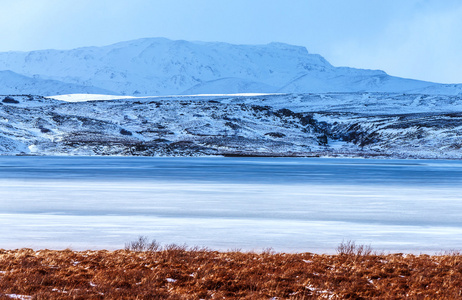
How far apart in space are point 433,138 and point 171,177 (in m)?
75.7

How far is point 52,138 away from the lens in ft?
355

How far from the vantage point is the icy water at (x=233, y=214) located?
58.4 feet

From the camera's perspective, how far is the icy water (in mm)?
17797

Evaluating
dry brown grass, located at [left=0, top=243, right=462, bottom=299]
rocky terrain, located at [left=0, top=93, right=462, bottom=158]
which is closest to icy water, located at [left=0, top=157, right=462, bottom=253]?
dry brown grass, located at [left=0, top=243, right=462, bottom=299]

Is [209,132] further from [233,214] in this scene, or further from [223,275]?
[223,275]

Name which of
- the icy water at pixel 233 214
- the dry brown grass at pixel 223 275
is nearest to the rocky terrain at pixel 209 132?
the icy water at pixel 233 214

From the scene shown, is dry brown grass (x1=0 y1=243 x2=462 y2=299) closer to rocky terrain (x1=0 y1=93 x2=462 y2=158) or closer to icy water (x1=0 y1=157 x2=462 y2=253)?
icy water (x1=0 y1=157 x2=462 y2=253)

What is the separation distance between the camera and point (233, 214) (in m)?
24.1

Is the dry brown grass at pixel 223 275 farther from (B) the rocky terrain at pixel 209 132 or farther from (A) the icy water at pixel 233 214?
(B) the rocky terrain at pixel 209 132

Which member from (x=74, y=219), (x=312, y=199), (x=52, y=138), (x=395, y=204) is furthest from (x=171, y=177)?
(x=52, y=138)

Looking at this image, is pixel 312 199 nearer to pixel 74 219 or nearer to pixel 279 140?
pixel 74 219

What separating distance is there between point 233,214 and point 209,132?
329 feet

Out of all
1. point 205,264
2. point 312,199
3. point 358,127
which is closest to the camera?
point 205,264

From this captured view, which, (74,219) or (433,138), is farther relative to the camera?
(433,138)
